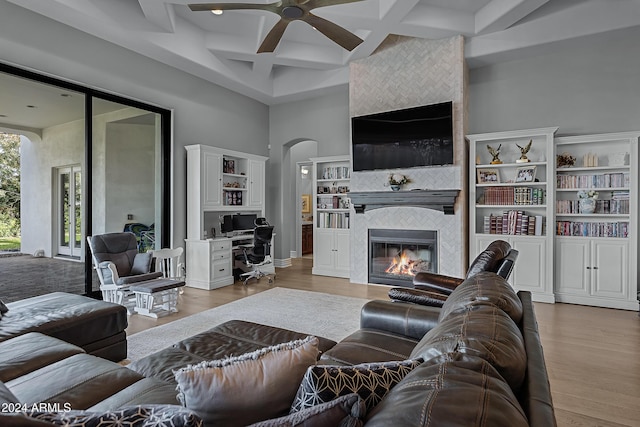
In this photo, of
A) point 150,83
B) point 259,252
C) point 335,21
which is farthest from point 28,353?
point 335,21

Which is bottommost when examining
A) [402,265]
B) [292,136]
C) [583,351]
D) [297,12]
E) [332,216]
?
[583,351]

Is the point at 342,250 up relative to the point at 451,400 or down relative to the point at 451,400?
down

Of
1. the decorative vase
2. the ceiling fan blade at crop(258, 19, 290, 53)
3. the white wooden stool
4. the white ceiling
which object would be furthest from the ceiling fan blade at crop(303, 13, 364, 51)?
the decorative vase

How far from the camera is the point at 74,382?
5.14ft

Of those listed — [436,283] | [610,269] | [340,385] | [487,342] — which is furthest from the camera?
[610,269]

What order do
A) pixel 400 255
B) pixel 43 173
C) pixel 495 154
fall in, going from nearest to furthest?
pixel 43 173
pixel 495 154
pixel 400 255

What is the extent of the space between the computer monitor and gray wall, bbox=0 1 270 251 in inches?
35.1

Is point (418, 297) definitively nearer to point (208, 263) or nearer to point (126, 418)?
point (126, 418)

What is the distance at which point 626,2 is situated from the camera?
14.1ft

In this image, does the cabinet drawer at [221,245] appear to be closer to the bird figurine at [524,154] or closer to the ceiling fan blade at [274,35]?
the ceiling fan blade at [274,35]

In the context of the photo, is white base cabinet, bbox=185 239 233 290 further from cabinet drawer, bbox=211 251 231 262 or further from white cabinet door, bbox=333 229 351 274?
white cabinet door, bbox=333 229 351 274

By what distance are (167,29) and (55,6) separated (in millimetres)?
1294

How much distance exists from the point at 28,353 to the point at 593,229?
5.85 m

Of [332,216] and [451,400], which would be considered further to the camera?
[332,216]
